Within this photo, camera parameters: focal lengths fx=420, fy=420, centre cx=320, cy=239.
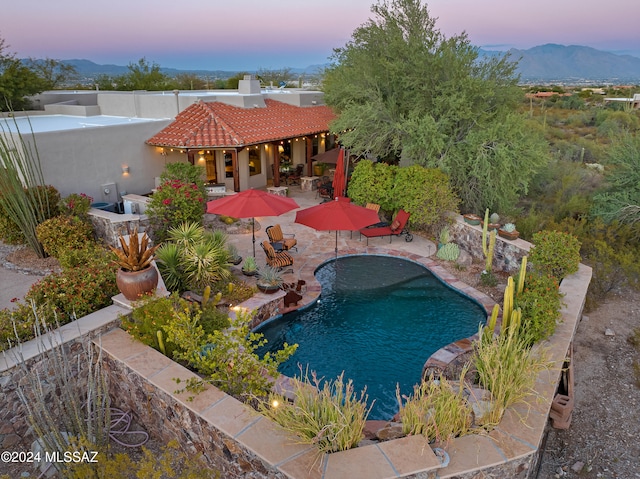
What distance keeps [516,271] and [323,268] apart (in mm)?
5805

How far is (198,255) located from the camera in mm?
10477

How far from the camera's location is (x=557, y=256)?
10414mm

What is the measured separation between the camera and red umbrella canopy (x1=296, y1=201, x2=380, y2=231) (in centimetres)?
1180

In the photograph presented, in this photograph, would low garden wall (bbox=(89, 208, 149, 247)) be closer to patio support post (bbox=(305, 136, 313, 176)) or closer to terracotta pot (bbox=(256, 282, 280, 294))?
terracotta pot (bbox=(256, 282, 280, 294))

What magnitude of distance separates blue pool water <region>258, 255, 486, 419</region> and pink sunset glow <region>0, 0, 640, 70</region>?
37.2ft

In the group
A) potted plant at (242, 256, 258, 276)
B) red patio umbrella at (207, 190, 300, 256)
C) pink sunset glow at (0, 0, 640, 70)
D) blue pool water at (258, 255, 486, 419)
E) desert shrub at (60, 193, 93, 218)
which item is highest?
pink sunset glow at (0, 0, 640, 70)

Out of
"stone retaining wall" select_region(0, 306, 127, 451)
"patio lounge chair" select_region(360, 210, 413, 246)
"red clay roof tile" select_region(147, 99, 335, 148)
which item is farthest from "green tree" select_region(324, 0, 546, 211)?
"stone retaining wall" select_region(0, 306, 127, 451)

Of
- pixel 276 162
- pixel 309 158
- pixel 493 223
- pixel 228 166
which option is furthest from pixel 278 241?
pixel 309 158

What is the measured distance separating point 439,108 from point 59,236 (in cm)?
1404

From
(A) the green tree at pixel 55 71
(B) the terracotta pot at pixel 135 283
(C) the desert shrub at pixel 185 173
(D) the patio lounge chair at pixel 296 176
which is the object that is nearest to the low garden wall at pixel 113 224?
(C) the desert shrub at pixel 185 173

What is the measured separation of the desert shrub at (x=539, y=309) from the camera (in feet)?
25.0

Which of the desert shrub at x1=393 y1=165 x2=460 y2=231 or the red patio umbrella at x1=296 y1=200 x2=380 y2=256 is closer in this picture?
the red patio umbrella at x1=296 y1=200 x2=380 y2=256

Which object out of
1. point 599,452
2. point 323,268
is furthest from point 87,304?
point 599,452

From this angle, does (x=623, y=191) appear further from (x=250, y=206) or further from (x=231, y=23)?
(x=231, y=23)
